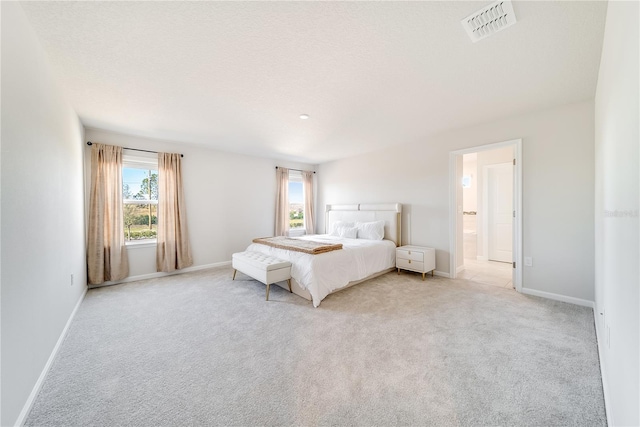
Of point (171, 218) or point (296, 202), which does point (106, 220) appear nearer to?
point (171, 218)

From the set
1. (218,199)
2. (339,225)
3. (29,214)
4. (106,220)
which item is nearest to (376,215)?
(339,225)

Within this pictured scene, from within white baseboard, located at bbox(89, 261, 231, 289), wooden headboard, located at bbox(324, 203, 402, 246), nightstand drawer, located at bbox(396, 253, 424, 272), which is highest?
wooden headboard, located at bbox(324, 203, 402, 246)

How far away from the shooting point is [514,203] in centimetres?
328

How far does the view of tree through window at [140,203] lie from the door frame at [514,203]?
511cm

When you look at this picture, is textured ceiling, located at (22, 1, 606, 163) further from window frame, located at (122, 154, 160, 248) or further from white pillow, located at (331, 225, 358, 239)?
white pillow, located at (331, 225, 358, 239)

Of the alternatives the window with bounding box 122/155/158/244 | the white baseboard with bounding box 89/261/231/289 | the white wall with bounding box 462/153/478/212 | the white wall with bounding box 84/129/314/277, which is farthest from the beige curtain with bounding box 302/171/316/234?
the white wall with bounding box 462/153/478/212

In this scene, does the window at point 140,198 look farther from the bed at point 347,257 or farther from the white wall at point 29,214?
the bed at point 347,257

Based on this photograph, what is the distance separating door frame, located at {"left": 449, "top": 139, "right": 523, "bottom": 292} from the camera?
3.22m

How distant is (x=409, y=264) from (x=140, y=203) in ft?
15.6

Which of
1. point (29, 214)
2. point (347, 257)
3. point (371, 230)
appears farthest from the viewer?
point (371, 230)

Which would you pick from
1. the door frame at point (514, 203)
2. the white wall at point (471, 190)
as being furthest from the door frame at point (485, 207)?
the door frame at point (514, 203)

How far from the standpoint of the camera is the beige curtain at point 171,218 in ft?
13.7

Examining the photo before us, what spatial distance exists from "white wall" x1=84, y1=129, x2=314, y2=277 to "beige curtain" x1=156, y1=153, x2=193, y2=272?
0.15 metres

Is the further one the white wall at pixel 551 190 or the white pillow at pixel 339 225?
the white pillow at pixel 339 225
